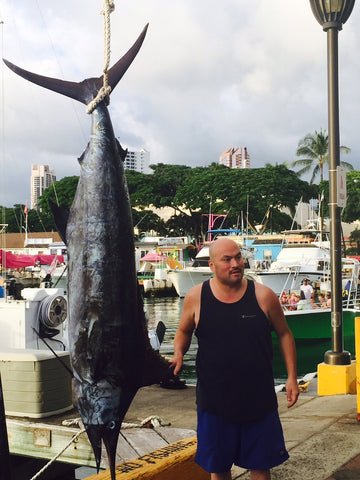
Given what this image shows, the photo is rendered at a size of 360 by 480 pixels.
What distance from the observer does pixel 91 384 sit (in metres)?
1.57

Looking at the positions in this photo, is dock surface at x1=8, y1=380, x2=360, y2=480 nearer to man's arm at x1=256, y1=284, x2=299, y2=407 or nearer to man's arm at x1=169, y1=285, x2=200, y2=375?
man's arm at x1=256, y1=284, x2=299, y2=407

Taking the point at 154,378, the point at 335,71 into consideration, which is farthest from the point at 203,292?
the point at 335,71

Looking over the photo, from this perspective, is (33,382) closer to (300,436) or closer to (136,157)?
(300,436)

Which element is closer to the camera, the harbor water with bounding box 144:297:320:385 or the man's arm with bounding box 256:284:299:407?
the man's arm with bounding box 256:284:299:407

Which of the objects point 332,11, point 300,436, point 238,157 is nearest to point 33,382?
point 300,436

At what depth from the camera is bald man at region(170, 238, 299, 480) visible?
7.71 feet

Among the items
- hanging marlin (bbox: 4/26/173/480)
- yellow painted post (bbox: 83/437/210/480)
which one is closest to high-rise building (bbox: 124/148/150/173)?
hanging marlin (bbox: 4/26/173/480)

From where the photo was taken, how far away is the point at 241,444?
93.7 inches

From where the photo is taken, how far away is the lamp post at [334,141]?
5770mm

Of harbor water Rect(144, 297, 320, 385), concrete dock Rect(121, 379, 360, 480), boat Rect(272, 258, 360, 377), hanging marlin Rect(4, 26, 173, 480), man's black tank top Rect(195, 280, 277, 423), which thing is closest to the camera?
hanging marlin Rect(4, 26, 173, 480)

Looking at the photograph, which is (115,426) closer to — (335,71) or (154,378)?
(154,378)

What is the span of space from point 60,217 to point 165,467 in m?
2.02

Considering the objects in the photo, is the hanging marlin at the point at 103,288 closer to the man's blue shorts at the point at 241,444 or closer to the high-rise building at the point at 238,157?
the man's blue shorts at the point at 241,444

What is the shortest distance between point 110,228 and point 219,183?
41.6 m
